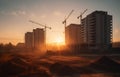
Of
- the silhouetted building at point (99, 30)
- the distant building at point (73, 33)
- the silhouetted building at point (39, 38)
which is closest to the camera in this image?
the silhouetted building at point (99, 30)

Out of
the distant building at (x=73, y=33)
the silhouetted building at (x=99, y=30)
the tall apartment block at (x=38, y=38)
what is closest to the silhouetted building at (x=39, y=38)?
the tall apartment block at (x=38, y=38)

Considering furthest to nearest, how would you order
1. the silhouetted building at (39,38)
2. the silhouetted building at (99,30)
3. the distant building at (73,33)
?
1. the silhouetted building at (39,38)
2. the distant building at (73,33)
3. the silhouetted building at (99,30)

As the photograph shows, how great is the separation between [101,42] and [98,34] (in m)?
5.74

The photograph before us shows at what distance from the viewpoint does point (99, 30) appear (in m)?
106

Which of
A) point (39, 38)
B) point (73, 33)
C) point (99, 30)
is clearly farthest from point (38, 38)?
point (99, 30)

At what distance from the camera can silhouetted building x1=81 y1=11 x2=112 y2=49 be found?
349ft

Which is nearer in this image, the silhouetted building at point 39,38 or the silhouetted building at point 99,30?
the silhouetted building at point 99,30

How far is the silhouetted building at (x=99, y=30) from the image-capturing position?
106m

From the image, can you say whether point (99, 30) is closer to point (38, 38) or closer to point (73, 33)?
point (73, 33)

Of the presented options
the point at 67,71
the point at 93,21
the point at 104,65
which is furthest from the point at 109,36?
the point at 67,71

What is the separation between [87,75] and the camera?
3278 cm

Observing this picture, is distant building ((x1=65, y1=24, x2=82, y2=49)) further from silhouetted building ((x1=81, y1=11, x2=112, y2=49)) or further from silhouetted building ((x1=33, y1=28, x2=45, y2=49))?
silhouetted building ((x1=33, y1=28, x2=45, y2=49))

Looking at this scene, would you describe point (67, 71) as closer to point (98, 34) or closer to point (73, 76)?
point (73, 76)

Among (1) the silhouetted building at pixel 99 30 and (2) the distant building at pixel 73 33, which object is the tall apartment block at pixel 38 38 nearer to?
(2) the distant building at pixel 73 33
